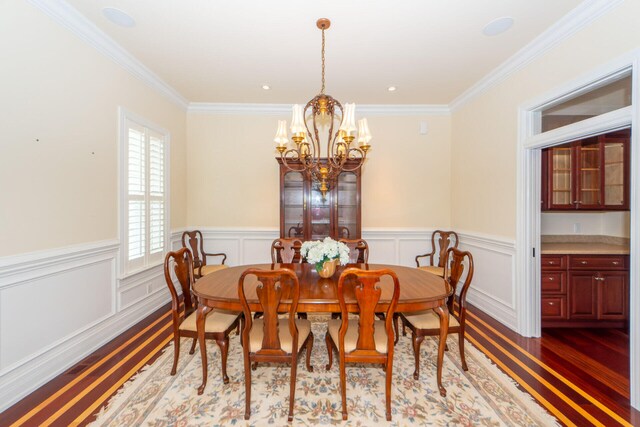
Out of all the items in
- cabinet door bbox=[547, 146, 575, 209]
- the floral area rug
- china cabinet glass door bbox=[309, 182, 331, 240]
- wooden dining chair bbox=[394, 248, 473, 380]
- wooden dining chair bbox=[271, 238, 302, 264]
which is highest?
cabinet door bbox=[547, 146, 575, 209]

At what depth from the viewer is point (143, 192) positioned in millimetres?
3383

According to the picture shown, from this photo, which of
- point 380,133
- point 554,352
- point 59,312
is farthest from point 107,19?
point 554,352

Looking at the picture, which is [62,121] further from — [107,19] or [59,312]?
→ [59,312]

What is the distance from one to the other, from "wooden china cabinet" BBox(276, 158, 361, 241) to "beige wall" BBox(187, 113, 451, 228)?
338 mm

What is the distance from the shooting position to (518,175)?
120 inches

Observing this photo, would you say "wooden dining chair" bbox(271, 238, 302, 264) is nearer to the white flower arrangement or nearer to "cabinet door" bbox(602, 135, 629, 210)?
the white flower arrangement

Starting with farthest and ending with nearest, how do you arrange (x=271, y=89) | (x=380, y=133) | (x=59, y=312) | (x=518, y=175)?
(x=380, y=133)
(x=271, y=89)
(x=518, y=175)
(x=59, y=312)

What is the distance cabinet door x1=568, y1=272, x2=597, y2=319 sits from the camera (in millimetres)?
3096

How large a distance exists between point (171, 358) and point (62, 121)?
2204mm

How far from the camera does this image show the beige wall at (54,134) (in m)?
1.95

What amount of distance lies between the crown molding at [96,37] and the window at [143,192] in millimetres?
511

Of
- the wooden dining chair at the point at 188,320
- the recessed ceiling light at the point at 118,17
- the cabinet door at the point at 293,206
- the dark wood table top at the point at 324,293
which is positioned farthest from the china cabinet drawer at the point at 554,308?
the recessed ceiling light at the point at 118,17

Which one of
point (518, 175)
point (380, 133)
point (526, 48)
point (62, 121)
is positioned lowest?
point (518, 175)

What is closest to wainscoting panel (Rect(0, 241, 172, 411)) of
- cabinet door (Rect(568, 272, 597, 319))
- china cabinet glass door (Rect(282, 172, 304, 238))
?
china cabinet glass door (Rect(282, 172, 304, 238))
